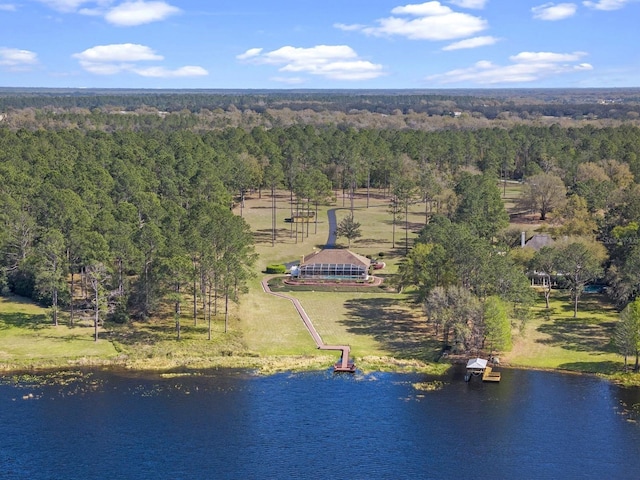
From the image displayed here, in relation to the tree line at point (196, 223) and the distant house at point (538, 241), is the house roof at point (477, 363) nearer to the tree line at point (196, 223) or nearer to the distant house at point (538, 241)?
the tree line at point (196, 223)

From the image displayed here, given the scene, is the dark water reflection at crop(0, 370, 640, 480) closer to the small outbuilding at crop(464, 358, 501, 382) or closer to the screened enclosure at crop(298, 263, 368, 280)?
the small outbuilding at crop(464, 358, 501, 382)

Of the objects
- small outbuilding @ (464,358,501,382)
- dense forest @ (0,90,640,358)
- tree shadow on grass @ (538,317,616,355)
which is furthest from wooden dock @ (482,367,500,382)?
tree shadow on grass @ (538,317,616,355)

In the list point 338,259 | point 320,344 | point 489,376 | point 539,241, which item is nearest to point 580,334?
point 489,376

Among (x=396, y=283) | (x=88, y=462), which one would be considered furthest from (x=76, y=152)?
(x=88, y=462)

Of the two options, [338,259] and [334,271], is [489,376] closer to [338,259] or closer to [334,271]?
[334,271]

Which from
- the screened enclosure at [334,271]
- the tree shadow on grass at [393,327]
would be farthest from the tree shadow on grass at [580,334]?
the screened enclosure at [334,271]

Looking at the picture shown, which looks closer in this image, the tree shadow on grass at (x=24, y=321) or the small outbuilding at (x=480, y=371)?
the small outbuilding at (x=480, y=371)

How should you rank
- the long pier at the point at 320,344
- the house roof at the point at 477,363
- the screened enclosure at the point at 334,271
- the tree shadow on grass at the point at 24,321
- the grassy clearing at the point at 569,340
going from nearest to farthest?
the house roof at the point at 477,363, the long pier at the point at 320,344, the grassy clearing at the point at 569,340, the tree shadow on grass at the point at 24,321, the screened enclosure at the point at 334,271
